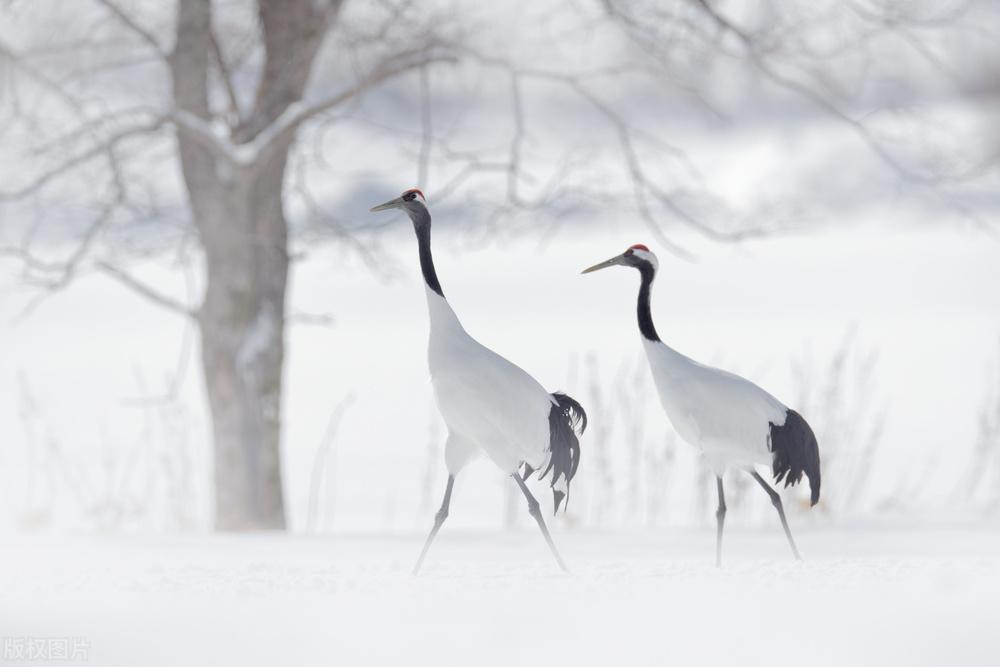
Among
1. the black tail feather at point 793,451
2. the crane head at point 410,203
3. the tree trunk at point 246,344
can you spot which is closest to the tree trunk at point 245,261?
the tree trunk at point 246,344

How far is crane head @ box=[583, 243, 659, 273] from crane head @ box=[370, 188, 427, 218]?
434 millimetres

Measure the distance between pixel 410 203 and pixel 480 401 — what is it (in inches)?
21.5

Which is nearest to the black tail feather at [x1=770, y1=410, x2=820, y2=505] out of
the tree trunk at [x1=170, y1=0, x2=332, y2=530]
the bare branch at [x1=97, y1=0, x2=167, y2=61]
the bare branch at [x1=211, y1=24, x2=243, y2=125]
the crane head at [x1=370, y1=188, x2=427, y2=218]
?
the crane head at [x1=370, y1=188, x2=427, y2=218]

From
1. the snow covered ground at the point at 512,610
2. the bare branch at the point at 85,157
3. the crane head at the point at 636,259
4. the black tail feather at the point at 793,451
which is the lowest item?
the snow covered ground at the point at 512,610

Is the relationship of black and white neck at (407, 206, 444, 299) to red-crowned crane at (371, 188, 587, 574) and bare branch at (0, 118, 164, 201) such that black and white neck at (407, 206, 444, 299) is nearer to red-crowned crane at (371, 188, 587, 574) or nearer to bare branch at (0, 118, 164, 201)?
red-crowned crane at (371, 188, 587, 574)

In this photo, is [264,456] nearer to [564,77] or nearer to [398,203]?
[564,77]

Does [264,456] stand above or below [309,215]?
below

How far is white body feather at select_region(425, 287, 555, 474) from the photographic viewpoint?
8.36 ft

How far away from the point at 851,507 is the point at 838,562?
2.17 m

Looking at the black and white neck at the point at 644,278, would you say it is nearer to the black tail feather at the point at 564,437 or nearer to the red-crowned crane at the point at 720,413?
the red-crowned crane at the point at 720,413

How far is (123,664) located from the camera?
93.0 inches

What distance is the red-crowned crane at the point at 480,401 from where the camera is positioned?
8.36 feet

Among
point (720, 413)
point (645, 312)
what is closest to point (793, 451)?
point (720, 413)

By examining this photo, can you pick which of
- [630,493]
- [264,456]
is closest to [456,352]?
[630,493]
